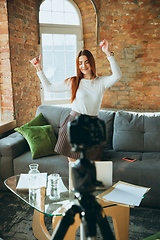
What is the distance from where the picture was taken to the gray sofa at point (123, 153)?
227 centimetres

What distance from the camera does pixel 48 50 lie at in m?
4.19

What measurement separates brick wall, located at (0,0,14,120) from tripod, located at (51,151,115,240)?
9.84 ft

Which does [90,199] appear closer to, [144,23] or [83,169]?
[83,169]

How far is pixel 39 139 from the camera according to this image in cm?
267

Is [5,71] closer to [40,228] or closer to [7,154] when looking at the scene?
[7,154]

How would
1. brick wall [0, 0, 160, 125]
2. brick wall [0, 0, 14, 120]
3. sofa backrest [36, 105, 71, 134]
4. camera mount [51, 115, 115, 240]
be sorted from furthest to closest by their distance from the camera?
brick wall [0, 0, 160, 125] → brick wall [0, 0, 14, 120] → sofa backrest [36, 105, 71, 134] → camera mount [51, 115, 115, 240]

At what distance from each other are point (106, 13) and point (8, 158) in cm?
312

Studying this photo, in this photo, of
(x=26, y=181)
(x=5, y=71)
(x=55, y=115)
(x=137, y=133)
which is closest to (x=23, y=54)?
(x=5, y=71)

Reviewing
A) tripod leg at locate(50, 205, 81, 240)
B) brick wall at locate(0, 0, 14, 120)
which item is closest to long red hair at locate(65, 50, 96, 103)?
brick wall at locate(0, 0, 14, 120)

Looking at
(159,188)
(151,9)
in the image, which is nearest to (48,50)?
(151,9)

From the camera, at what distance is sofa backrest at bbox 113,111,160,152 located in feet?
8.87

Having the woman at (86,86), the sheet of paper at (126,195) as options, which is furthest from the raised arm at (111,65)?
the sheet of paper at (126,195)

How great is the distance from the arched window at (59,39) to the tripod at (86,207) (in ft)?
12.8

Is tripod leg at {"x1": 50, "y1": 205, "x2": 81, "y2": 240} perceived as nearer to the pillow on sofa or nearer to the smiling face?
the smiling face
